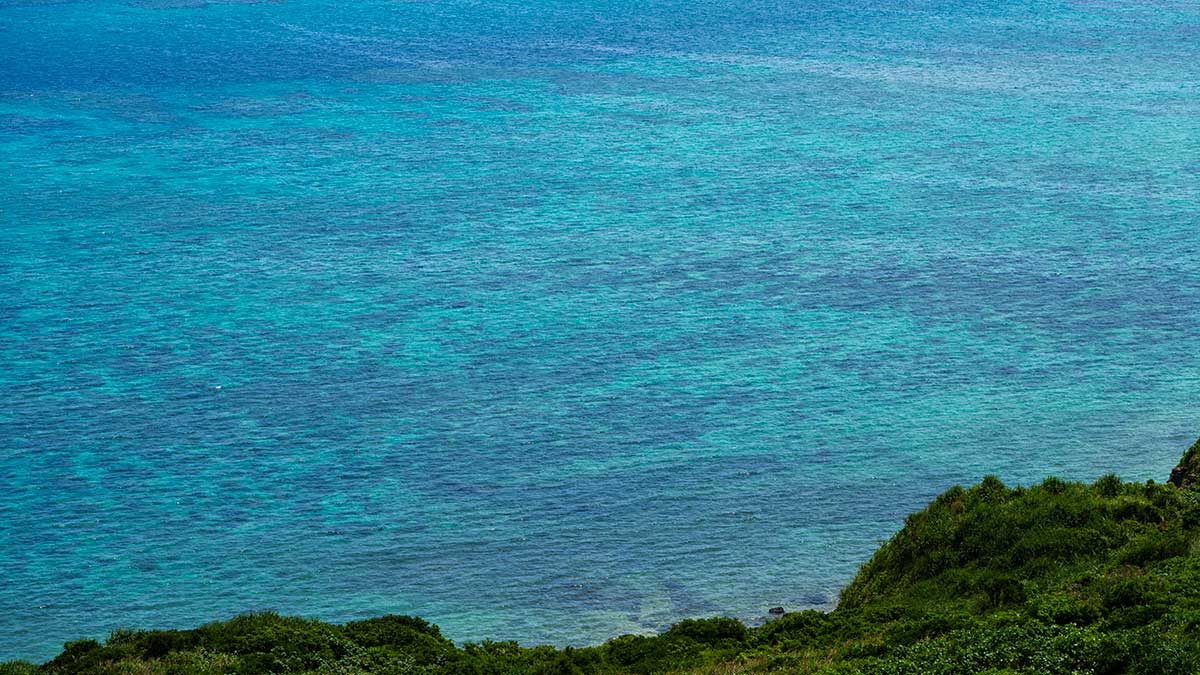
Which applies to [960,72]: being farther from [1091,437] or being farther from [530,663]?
[530,663]

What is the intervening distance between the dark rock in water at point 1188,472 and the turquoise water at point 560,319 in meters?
6.62

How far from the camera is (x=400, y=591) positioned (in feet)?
95.5

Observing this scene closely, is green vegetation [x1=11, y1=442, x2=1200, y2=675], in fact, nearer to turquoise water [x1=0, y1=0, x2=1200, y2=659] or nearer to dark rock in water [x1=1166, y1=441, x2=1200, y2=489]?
dark rock in water [x1=1166, y1=441, x2=1200, y2=489]

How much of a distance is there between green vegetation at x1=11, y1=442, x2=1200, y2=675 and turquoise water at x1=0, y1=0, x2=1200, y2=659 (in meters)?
5.21

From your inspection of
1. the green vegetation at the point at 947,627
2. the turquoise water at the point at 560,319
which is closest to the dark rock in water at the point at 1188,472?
the green vegetation at the point at 947,627

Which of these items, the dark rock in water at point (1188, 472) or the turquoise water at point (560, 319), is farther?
the turquoise water at point (560, 319)

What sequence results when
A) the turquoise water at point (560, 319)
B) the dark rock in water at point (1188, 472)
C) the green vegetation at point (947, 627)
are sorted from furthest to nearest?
the turquoise water at point (560, 319), the dark rock in water at point (1188, 472), the green vegetation at point (947, 627)

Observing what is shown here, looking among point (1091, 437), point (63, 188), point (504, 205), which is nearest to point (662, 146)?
point (504, 205)

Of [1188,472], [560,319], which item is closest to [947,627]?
[1188,472]

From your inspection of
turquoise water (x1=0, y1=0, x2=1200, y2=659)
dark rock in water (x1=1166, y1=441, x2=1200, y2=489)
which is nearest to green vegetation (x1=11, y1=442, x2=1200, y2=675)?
dark rock in water (x1=1166, y1=441, x2=1200, y2=489)

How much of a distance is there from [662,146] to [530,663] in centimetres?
4546

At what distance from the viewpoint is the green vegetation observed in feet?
63.1

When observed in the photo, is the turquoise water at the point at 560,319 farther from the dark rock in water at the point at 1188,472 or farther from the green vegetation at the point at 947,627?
the dark rock in water at the point at 1188,472

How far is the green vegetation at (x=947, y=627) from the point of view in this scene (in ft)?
63.1
